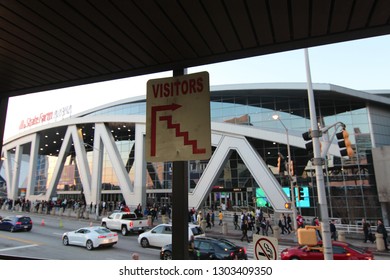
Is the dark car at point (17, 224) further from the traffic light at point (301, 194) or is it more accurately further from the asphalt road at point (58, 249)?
the traffic light at point (301, 194)

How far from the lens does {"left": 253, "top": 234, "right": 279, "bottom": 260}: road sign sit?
512 centimetres

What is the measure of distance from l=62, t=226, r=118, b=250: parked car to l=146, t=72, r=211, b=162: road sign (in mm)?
15305

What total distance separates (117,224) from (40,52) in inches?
835

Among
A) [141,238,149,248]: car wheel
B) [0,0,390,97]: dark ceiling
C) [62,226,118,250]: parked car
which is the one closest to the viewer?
[0,0,390,97]: dark ceiling

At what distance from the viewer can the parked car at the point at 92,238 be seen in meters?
17.1

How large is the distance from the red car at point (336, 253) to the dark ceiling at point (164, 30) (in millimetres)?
12155

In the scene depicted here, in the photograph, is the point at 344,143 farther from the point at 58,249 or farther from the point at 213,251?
the point at 58,249

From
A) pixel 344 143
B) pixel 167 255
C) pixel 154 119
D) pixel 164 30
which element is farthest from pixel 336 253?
pixel 164 30

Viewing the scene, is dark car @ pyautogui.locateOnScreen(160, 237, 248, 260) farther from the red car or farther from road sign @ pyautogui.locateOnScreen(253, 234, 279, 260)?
road sign @ pyautogui.locateOnScreen(253, 234, 279, 260)

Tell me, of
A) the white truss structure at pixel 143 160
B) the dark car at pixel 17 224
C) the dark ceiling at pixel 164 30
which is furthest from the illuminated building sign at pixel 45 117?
the dark ceiling at pixel 164 30

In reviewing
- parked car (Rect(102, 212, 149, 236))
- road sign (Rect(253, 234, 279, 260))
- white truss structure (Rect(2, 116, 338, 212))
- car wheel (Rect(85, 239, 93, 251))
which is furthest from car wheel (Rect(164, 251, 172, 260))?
white truss structure (Rect(2, 116, 338, 212))

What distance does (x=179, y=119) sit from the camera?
364cm

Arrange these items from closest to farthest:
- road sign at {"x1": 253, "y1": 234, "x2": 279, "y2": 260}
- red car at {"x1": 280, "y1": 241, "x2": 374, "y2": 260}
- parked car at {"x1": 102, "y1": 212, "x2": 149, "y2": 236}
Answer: road sign at {"x1": 253, "y1": 234, "x2": 279, "y2": 260}, red car at {"x1": 280, "y1": 241, "x2": 374, "y2": 260}, parked car at {"x1": 102, "y1": 212, "x2": 149, "y2": 236}
